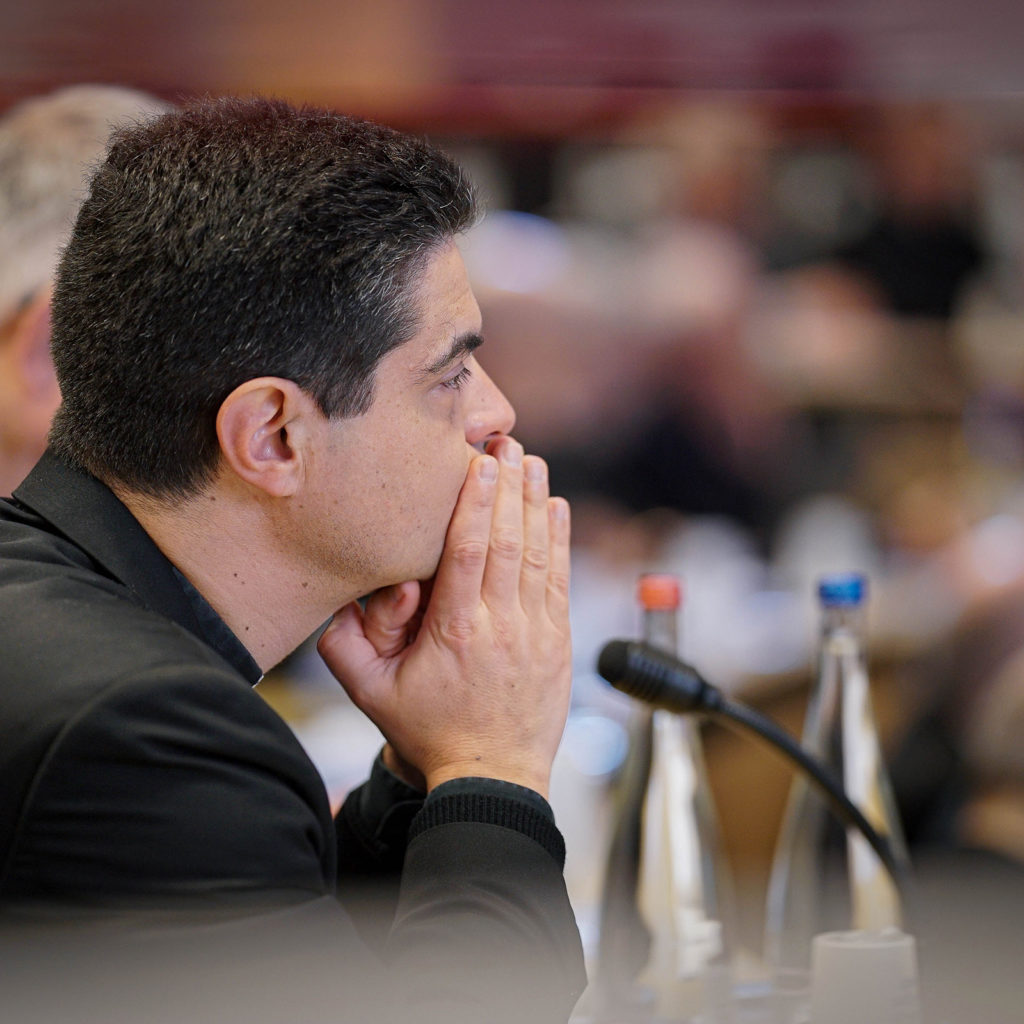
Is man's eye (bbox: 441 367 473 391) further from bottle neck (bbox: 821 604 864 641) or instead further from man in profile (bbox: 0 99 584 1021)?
bottle neck (bbox: 821 604 864 641)

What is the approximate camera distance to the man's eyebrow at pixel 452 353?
0.86m

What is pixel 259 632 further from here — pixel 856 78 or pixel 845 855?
pixel 856 78

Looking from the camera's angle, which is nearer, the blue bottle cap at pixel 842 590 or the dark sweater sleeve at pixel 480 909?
the dark sweater sleeve at pixel 480 909

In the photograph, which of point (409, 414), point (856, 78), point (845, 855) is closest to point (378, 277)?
point (409, 414)

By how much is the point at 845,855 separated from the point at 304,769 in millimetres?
397

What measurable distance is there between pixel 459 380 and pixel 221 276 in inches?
7.2

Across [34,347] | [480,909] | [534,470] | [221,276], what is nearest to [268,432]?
[221,276]

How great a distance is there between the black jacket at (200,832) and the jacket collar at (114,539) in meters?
0.04

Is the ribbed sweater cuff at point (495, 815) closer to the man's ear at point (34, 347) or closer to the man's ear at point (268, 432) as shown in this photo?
the man's ear at point (268, 432)

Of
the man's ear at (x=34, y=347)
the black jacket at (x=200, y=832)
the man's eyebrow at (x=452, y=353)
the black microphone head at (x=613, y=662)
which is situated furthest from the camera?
the man's ear at (x=34, y=347)

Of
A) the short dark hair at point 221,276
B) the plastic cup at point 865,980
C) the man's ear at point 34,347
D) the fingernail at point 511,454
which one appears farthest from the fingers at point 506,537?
the man's ear at point 34,347

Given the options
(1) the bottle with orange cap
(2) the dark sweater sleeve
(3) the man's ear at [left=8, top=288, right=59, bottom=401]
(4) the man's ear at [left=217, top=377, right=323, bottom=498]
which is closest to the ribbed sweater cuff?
(2) the dark sweater sleeve

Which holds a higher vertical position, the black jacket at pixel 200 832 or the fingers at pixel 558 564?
the fingers at pixel 558 564

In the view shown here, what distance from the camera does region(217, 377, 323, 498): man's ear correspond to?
0.81 m
